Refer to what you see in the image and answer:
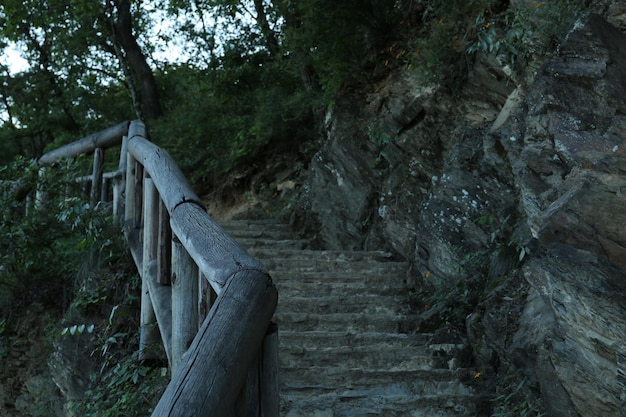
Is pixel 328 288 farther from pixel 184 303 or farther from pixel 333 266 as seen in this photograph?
pixel 184 303

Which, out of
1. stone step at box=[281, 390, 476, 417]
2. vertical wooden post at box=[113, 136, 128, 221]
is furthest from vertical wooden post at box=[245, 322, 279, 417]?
vertical wooden post at box=[113, 136, 128, 221]

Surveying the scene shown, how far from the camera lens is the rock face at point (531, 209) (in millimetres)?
4070

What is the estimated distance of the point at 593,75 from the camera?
4.83 m

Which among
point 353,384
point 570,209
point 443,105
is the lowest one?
point 353,384

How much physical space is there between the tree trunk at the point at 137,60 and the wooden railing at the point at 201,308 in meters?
8.15

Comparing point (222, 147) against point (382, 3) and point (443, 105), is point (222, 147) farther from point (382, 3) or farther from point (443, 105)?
point (443, 105)

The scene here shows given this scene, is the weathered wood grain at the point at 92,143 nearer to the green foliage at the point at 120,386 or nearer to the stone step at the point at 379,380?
the green foliage at the point at 120,386

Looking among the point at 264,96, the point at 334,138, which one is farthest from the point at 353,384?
the point at 264,96

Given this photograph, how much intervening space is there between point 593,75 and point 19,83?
12824 millimetres

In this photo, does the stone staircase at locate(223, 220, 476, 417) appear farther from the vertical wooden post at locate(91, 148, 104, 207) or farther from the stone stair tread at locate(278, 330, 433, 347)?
the vertical wooden post at locate(91, 148, 104, 207)

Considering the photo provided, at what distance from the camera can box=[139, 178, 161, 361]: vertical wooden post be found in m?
4.91

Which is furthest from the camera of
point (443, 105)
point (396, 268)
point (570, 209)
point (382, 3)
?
point (382, 3)

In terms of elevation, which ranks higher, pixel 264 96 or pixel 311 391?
pixel 264 96

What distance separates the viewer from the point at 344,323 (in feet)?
18.4
